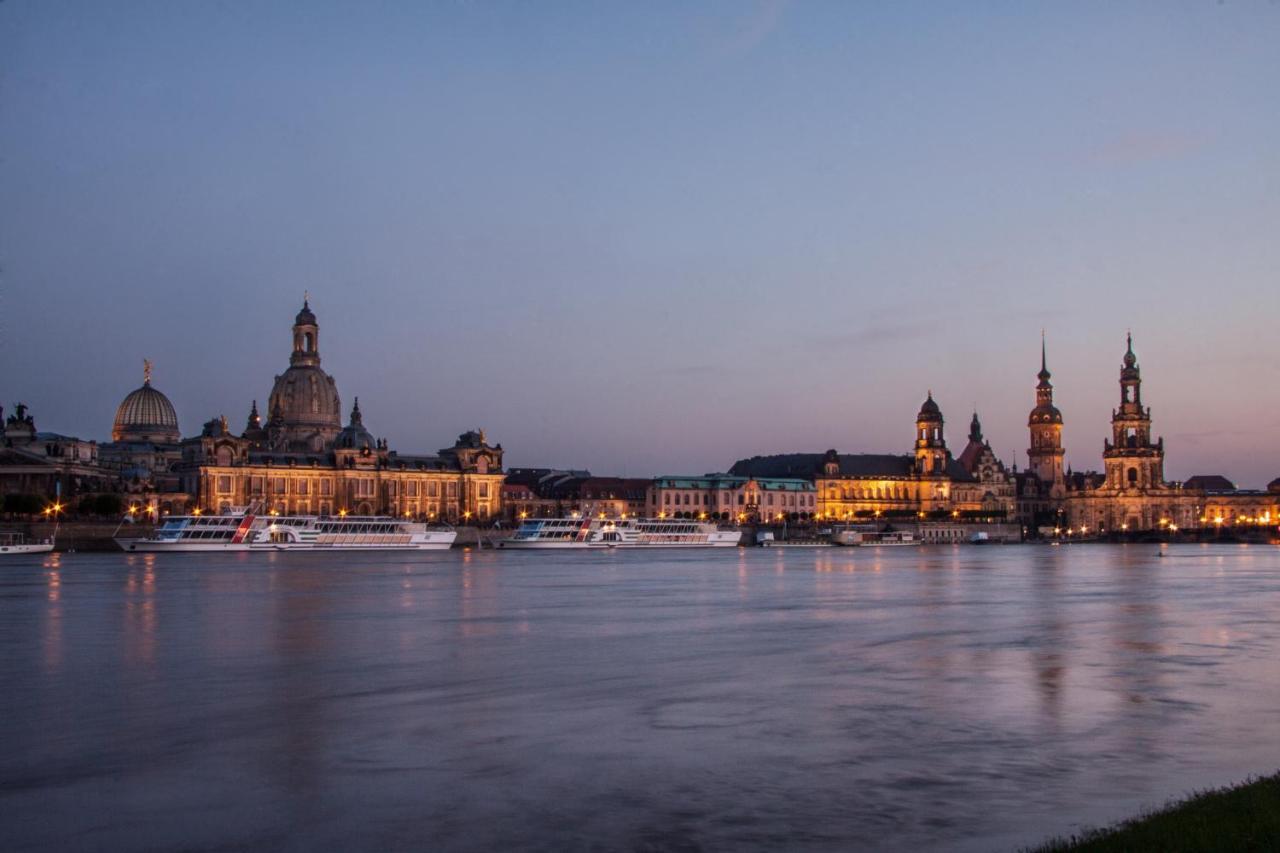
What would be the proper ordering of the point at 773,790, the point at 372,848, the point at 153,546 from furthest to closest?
the point at 153,546 < the point at 773,790 < the point at 372,848

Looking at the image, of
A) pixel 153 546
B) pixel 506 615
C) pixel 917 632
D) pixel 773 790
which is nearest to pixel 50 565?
pixel 153 546

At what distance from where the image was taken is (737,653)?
28.4m

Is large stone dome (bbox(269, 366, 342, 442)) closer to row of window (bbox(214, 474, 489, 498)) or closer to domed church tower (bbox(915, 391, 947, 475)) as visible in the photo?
row of window (bbox(214, 474, 489, 498))

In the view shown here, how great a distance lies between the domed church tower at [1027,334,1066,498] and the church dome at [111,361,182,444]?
117555 mm

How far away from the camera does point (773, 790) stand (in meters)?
14.9

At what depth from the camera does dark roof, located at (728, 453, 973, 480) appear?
17800 centimetres

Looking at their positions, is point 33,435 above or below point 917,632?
above

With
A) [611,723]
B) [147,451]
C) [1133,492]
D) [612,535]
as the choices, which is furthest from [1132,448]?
[611,723]

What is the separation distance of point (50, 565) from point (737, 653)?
56.6 meters

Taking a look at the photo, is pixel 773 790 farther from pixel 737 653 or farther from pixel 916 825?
pixel 737 653

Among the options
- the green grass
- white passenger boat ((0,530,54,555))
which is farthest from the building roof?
the green grass

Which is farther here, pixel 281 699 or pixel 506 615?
pixel 506 615

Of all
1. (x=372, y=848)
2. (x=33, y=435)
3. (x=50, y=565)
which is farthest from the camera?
(x=33, y=435)

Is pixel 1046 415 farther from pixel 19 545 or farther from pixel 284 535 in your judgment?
pixel 19 545
